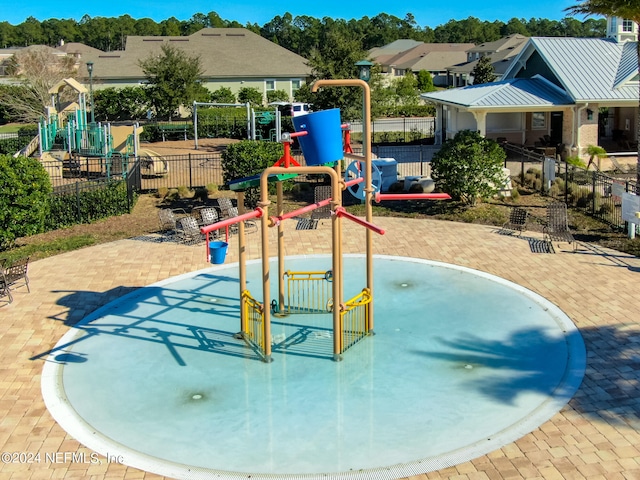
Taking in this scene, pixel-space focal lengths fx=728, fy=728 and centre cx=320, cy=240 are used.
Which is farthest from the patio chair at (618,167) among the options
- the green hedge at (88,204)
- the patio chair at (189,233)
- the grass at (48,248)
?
the grass at (48,248)

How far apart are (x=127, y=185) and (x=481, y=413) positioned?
17070 mm

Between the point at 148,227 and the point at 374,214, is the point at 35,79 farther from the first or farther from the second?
the point at 374,214

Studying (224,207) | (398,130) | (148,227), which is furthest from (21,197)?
(398,130)

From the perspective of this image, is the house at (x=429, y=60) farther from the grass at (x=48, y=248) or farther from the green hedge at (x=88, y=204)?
the grass at (x=48, y=248)

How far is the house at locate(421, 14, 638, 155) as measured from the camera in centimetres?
3127

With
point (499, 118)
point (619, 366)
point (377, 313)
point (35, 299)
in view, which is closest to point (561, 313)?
point (619, 366)

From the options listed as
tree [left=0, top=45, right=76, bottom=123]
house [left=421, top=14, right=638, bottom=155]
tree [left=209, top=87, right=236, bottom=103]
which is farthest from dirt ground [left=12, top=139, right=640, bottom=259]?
tree [left=0, top=45, right=76, bottom=123]

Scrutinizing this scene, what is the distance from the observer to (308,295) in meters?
15.7

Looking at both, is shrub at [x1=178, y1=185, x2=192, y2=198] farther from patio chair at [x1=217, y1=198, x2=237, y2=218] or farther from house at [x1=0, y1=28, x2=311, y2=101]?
house at [x1=0, y1=28, x2=311, y2=101]

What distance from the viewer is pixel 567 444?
9703 mm

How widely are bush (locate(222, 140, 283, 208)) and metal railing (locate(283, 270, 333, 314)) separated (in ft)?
29.3

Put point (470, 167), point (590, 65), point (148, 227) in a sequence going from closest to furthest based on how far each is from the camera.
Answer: point (148, 227) < point (470, 167) < point (590, 65)

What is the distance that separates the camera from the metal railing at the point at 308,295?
1501 centimetres

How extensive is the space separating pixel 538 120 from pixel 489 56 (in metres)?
53.9
